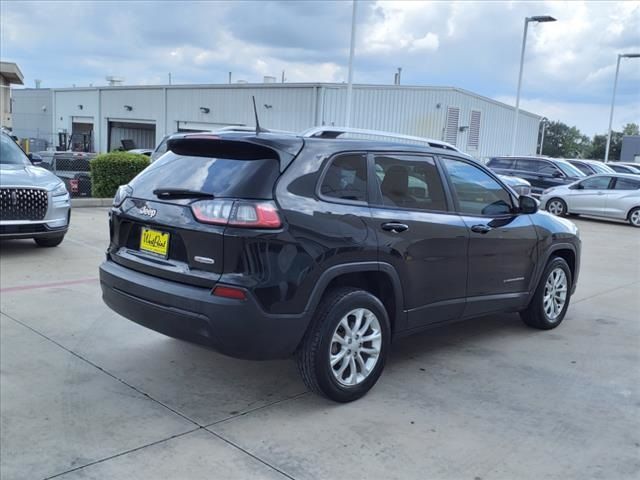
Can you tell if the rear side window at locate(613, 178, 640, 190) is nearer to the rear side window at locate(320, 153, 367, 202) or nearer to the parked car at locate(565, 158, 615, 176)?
the parked car at locate(565, 158, 615, 176)

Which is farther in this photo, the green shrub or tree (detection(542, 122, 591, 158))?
tree (detection(542, 122, 591, 158))

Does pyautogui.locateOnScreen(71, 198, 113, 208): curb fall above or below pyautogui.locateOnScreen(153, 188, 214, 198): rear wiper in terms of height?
below

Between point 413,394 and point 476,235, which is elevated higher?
point 476,235

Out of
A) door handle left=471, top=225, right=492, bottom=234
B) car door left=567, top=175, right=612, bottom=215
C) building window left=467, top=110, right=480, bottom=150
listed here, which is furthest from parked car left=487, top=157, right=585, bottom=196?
door handle left=471, top=225, right=492, bottom=234

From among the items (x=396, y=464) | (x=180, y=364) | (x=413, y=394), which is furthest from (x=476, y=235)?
(x=180, y=364)

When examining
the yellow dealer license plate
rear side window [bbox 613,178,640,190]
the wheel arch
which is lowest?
the wheel arch

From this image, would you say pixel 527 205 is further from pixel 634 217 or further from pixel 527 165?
pixel 527 165

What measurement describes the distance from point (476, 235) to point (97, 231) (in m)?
7.59

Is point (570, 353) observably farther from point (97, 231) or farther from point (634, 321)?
point (97, 231)

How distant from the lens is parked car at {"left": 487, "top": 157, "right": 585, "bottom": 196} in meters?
21.1

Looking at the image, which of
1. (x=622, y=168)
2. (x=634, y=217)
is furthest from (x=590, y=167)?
(x=634, y=217)

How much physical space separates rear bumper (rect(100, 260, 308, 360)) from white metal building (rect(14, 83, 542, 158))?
22.9m

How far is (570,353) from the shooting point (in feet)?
17.6

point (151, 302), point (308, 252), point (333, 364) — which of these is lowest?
point (333, 364)
